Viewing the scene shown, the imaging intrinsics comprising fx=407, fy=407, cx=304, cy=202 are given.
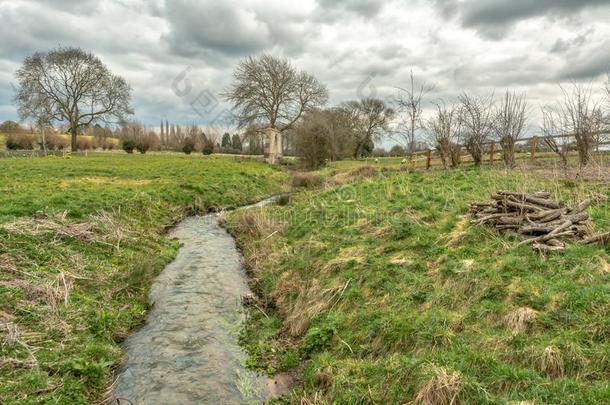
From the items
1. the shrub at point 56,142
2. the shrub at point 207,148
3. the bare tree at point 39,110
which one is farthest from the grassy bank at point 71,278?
the shrub at point 56,142

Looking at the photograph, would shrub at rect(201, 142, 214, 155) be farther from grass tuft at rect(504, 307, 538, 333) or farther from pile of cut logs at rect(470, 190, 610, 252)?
grass tuft at rect(504, 307, 538, 333)

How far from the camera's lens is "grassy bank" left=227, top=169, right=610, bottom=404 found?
4750 millimetres

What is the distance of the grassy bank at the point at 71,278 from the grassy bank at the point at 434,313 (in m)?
2.68

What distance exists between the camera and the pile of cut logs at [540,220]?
7711mm

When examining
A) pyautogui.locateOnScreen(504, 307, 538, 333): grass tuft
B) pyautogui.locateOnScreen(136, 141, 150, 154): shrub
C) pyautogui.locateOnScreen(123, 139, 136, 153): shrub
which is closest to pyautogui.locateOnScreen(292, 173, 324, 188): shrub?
pyautogui.locateOnScreen(504, 307, 538, 333): grass tuft

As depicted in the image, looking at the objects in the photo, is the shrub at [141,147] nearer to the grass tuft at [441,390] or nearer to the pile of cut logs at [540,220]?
the pile of cut logs at [540,220]

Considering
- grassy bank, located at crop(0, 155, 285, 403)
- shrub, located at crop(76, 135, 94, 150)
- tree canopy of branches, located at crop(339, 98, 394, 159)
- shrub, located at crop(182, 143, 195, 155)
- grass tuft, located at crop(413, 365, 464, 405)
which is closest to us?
grass tuft, located at crop(413, 365, 464, 405)

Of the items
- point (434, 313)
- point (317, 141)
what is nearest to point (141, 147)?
point (317, 141)

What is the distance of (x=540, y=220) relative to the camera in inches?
332

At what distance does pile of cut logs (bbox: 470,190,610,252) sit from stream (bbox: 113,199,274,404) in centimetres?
581

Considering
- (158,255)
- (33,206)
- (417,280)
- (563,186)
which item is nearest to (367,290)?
(417,280)

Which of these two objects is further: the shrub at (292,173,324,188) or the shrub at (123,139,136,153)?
the shrub at (123,139,136,153)

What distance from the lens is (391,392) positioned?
5.07 m

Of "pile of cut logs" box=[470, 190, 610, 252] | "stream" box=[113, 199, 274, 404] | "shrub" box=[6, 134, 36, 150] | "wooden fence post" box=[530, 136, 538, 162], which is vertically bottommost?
"stream" box=[113, 199, 274, 404]
